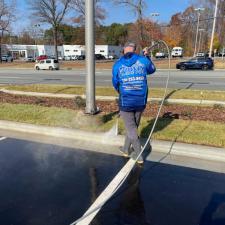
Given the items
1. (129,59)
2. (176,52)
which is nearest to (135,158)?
(129,59)

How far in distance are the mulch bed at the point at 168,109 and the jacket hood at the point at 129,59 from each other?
343 centimetres

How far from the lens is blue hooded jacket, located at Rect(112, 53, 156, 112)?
493 cm

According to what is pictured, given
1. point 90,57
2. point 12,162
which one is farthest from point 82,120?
point 12,162

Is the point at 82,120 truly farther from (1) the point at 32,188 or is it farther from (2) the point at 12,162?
(1) the point at 32,188

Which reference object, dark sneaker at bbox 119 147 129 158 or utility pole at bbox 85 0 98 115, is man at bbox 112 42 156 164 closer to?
dark sneaker at bbox 119 147 129 158

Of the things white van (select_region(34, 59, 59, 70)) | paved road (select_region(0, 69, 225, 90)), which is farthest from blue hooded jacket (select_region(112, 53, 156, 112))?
white van (select_region(34, 59, 59, 70))

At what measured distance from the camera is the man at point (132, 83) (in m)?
4.94

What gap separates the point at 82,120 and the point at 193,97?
541 centimetres

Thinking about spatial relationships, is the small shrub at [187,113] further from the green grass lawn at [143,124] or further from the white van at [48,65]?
the white van at [48,65]

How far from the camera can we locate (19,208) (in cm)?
383

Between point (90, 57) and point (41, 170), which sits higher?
point (90, 57)

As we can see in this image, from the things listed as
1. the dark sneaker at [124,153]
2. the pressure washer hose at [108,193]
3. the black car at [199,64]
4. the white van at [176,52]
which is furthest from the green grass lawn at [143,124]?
the white van at [176,52]

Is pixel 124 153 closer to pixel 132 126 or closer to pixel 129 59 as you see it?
pixel 132 126

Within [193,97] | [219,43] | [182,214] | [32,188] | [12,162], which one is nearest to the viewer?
[182,214]
